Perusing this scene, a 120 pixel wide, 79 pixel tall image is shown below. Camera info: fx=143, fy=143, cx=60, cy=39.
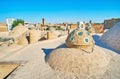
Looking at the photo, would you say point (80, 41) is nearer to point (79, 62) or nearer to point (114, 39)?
point (79, 62)

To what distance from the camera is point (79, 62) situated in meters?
5.90

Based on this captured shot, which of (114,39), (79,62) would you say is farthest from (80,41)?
(114,39)

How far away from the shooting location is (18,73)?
19.6 ft

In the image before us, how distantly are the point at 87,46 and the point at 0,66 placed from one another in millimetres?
4790

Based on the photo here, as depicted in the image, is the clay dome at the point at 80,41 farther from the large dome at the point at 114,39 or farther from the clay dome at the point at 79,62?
the large dome at the point at 114,39

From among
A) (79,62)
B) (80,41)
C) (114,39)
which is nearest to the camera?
(79,62)

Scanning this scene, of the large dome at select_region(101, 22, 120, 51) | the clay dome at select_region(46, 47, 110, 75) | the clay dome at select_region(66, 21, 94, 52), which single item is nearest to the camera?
the clay dome at select_region(46, 47, 110, 75)

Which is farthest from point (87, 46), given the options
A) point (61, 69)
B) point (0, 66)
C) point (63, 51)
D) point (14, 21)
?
point (14, 21)

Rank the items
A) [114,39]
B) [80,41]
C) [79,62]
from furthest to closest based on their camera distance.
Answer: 1. [114,39]
2. [80,41]
3. [79,62]

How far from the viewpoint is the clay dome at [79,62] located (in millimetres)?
5729

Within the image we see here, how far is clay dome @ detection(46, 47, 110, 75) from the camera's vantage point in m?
5.73

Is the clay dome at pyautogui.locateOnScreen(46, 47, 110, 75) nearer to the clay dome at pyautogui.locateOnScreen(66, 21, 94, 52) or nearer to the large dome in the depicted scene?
the clay dome at pyautogui.locateOnScreen(66, 21, 94, 52)

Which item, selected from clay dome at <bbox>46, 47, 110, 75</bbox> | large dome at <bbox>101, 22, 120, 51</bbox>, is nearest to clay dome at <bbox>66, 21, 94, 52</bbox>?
clay dome at <bbox>46, 47, 110, 75</bbox>

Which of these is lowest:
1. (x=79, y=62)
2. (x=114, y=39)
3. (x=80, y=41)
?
(x=79, y=62)
